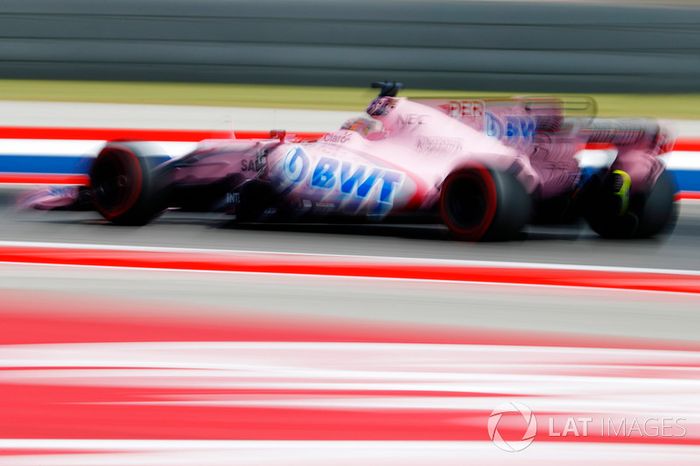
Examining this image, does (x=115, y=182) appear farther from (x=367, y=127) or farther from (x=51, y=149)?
(x=51, y=149)

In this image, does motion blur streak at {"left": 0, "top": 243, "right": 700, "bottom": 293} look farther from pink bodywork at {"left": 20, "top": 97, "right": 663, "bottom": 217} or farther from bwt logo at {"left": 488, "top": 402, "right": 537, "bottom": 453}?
bwt logo at {"left": 488, "top": 402, "right": 537, "bottom": 453}

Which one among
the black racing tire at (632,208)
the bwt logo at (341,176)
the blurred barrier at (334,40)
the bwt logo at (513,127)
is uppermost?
the blurred barrier at (334,40)

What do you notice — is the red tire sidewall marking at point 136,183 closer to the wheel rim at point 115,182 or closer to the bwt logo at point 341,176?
the wheel rim at point 115,182

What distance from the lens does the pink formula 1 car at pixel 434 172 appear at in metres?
6.27

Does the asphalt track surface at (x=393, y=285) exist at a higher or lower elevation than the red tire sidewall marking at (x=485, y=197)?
lower

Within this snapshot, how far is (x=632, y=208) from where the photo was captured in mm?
6668

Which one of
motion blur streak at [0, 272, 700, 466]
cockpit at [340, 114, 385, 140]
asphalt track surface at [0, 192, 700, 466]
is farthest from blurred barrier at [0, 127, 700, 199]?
motion blur streak at [0, 272, 700, 466]

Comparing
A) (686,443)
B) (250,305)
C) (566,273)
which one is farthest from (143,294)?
(686,443)

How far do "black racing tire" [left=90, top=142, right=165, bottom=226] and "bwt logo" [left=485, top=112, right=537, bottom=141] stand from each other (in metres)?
1.93

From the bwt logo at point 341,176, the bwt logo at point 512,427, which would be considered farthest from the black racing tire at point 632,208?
the bwt logo at point 512,427

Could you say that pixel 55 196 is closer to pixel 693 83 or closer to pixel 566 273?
pixel 566 273

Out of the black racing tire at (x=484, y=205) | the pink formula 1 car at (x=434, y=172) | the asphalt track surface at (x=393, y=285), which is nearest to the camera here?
the asphalt track surface at (x=393, y=285)

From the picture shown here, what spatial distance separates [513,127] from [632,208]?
82 centimetres

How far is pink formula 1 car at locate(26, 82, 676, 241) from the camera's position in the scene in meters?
6.27
